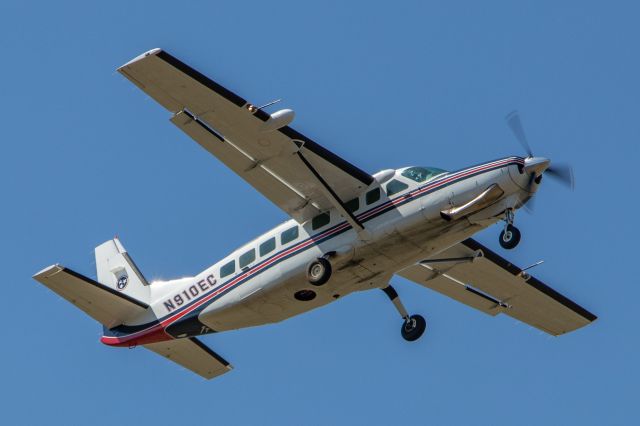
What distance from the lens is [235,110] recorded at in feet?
90.7

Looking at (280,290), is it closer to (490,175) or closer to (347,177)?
(347,177)

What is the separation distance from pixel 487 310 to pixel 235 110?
10183mm

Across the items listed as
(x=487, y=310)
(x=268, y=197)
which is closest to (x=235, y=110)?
(x=268, y=197)

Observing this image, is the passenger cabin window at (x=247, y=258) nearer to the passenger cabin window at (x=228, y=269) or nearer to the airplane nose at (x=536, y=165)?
the passenger cabin window at (x=228, y=269)

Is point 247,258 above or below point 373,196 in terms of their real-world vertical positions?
below

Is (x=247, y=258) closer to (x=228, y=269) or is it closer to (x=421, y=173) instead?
(x=228, y=269)

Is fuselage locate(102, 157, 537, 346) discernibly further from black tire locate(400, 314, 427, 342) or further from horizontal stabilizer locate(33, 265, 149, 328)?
black tire locate(400, 314, 427, 342)

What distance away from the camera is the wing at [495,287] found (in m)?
32.1

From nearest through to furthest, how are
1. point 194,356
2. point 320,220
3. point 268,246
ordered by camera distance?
point 320,220 < point 268,246 < point 194,356

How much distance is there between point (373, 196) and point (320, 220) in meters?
1.46

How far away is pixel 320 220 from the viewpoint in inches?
1159

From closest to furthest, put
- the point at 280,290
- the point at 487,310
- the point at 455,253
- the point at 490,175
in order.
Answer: the point at 490,175 → the point at 280,290 → the point at 455,253 → the point at 487,310

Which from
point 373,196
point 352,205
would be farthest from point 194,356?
point 373,196

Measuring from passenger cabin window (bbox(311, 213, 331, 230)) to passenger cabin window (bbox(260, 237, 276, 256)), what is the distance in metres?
1.07
